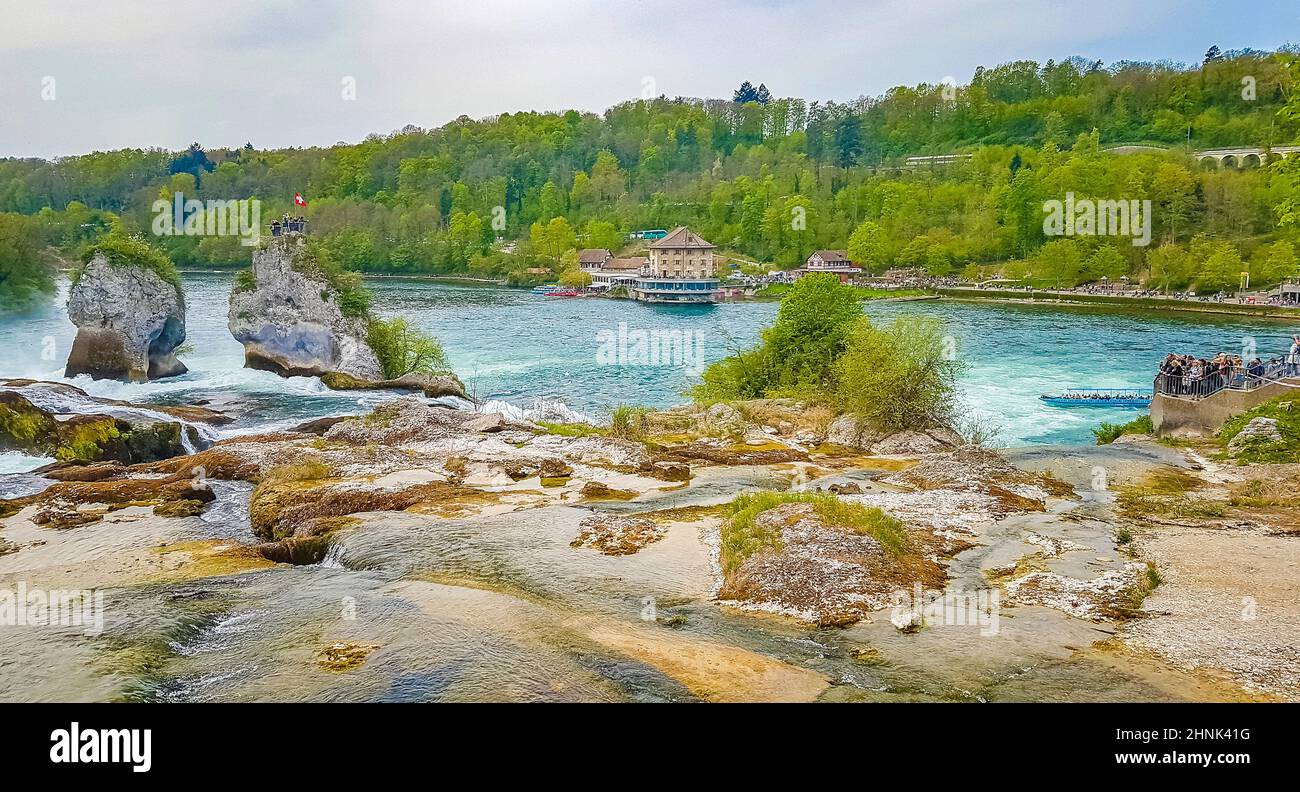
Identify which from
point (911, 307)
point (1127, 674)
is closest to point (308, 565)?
point (1127, 674)

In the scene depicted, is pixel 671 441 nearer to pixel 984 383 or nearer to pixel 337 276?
pixel 337 276

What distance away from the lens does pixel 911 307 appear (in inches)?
4744

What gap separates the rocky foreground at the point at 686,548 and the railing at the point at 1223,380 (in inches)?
242

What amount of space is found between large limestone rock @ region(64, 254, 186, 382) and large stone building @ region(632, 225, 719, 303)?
93459 millimetres

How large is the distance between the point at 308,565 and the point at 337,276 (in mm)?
36738

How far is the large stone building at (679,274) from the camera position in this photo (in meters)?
139

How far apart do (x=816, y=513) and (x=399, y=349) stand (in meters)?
41.3

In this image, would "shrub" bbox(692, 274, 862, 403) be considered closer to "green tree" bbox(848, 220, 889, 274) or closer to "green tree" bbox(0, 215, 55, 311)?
"green tree" bbox(0, 215, 55, 311)

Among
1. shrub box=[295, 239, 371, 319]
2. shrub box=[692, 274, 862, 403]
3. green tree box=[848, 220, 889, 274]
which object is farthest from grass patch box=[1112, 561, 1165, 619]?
green tree box=[848, 220, 889, 274]

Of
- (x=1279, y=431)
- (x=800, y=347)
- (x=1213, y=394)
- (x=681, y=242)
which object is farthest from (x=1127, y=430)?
(x=681, y=242)

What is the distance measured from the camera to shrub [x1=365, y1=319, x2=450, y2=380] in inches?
2189

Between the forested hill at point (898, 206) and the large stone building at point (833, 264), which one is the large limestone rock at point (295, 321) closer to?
the forested hill at point (898, 206)

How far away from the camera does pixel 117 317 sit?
164ft
